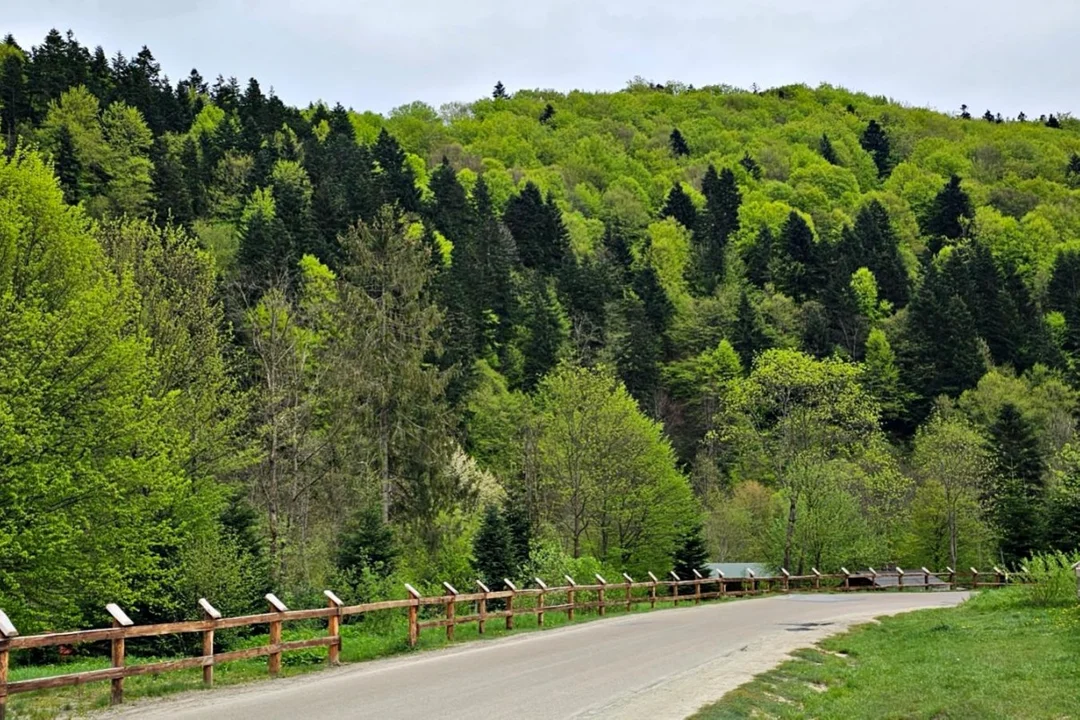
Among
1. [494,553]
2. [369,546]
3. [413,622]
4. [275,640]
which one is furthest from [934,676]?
[494,553]

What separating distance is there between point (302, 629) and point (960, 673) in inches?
593

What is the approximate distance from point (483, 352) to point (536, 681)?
72.7m

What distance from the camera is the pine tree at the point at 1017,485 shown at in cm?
5766

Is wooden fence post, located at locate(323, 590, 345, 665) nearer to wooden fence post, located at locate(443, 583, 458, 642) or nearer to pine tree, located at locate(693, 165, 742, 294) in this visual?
wooden fence post, located at locate(443, 583, 458, 642)

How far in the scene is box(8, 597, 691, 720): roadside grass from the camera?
11.8 m

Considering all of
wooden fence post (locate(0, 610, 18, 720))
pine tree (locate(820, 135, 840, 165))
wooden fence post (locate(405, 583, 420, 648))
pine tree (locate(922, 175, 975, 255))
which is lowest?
wooden fence post (locate(405, 583, 420, 648))

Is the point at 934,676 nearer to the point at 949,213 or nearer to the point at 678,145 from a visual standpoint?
the point at 949,213

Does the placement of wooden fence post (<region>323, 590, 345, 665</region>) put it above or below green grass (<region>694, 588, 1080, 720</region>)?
above

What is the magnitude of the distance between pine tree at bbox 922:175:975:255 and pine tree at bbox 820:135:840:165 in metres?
32.9

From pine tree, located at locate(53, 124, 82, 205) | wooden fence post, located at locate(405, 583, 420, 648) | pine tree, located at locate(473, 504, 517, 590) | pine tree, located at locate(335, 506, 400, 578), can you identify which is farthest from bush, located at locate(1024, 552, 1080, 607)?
pine tree, located at locate(53, 124, 82, 205)

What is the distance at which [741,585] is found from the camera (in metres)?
48.3

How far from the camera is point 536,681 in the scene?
14109mm

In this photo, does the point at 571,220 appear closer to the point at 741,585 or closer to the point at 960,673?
the point at 741,585

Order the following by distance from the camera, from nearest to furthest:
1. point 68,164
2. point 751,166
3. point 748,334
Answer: point 68,164 < point 748,334 < point 751,166
